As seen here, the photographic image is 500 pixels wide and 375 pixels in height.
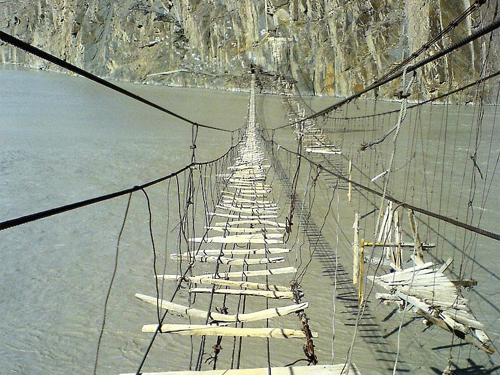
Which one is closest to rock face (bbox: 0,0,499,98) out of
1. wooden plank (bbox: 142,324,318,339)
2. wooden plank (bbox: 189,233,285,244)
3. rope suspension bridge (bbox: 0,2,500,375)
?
rope suspension bridge (bbox: 0,2,500,375)

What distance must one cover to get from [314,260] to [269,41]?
38.0 m

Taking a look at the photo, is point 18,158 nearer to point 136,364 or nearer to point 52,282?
point 52,282

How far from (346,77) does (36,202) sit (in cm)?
3332

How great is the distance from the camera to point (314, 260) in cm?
602

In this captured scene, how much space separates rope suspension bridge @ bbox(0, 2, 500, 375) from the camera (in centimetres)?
256

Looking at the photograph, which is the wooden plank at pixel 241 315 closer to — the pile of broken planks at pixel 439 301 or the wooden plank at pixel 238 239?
the pile of broken planks at pixel 439 301

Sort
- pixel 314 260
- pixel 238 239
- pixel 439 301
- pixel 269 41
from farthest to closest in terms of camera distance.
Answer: pixel 269 41 < pixel 314 260 < pixel 238 239 < pixel 439 301

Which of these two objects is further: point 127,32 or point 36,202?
point 127,32

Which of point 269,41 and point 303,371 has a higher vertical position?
point 269,41

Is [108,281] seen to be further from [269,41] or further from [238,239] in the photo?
[269,41]

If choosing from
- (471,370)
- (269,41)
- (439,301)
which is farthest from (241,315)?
(269,41)

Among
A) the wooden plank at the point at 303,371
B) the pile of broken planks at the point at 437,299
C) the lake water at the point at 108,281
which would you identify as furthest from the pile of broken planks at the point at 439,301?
the wooden plank at the point at 303,371

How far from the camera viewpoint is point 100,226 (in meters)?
7.15

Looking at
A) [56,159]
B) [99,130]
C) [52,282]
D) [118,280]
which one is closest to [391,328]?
[118,280]
